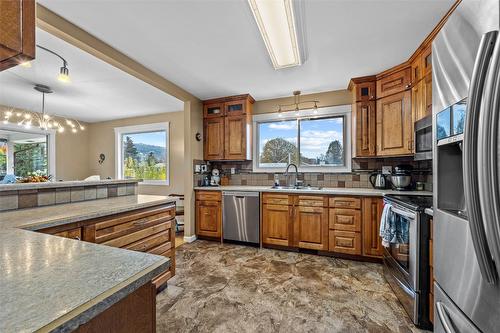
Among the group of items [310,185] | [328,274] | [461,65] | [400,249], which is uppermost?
[461,65]

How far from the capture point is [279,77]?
2.86m

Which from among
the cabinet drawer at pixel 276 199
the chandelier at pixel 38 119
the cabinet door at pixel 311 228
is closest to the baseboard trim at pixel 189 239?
the cabinet drawer at pixel 276 199

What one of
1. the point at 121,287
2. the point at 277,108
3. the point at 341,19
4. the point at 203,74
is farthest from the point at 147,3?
the point at 277,108

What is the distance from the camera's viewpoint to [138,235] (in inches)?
68.6

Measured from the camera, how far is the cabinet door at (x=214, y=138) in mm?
3705

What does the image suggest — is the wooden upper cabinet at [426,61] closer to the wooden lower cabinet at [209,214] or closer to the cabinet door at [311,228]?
the cabinet door at [311,228]

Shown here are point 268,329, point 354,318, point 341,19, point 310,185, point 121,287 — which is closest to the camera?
point 121,287

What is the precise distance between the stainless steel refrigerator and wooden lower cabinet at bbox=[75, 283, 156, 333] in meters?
1.09

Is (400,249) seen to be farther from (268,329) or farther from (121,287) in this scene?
(121,287)

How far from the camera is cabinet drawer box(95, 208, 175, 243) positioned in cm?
146

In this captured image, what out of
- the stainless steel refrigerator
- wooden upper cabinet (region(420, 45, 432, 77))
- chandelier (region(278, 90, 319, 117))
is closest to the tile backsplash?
chandelier (region(278, 90, 319, 117))

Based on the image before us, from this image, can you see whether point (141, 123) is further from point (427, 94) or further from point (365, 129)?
point (427, 94)

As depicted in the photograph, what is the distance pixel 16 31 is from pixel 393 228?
257 cm

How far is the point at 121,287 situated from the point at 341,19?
2280 mm
